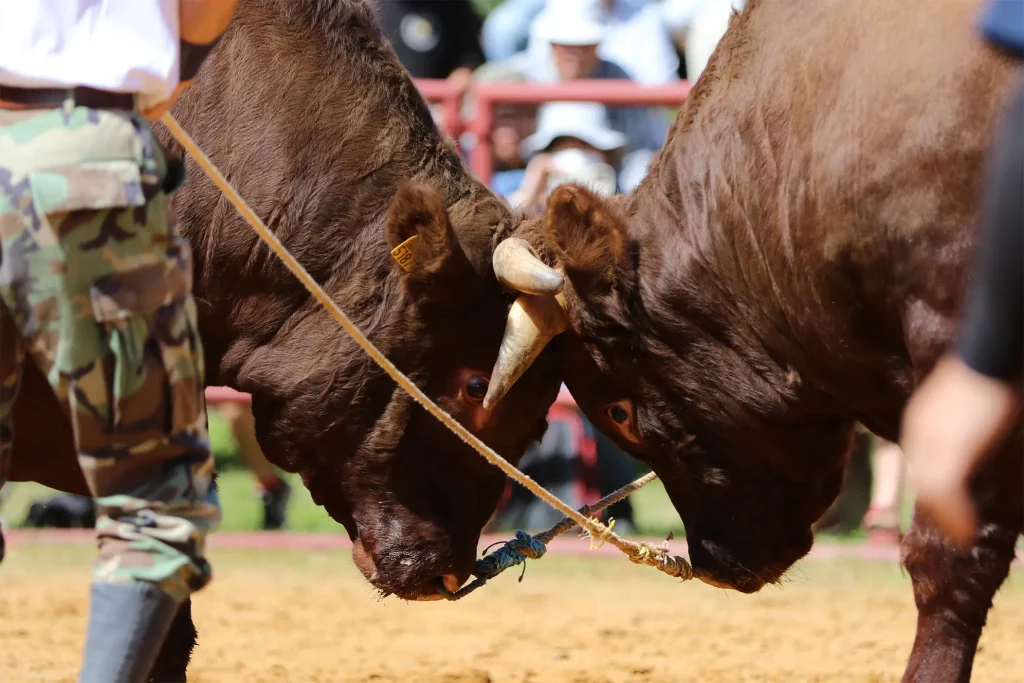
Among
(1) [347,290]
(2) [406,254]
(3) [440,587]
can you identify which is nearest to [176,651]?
(3) [440,587]

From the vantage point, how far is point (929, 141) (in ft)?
10.8

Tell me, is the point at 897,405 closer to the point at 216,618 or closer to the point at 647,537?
the point at 216,618

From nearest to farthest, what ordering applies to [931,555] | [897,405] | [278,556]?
[931,555], [897,405], [278,556]

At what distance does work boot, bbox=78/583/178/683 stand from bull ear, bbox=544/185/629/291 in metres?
1.78

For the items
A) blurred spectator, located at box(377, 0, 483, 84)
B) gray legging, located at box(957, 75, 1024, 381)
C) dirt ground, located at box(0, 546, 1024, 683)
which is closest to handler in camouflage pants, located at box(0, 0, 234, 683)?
gray legging, located at box(957, 75, 1024, 381)

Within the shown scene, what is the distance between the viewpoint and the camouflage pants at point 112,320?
8.58 feet

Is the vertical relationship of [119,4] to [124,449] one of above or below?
above

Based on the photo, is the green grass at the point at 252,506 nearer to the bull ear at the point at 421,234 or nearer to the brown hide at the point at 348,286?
the brown hide at the point at 348,286

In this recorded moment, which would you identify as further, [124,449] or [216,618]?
[216,618]

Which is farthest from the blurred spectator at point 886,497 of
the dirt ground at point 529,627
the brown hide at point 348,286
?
the brown hide at point 348,286

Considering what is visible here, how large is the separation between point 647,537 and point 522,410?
3404 millimetres

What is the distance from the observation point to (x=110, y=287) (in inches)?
104

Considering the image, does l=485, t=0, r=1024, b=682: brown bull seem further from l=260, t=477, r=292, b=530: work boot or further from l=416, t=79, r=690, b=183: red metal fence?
l=260, t=477, r=292, b=530: work boot

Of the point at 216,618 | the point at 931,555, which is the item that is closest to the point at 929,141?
the point at 931,555
